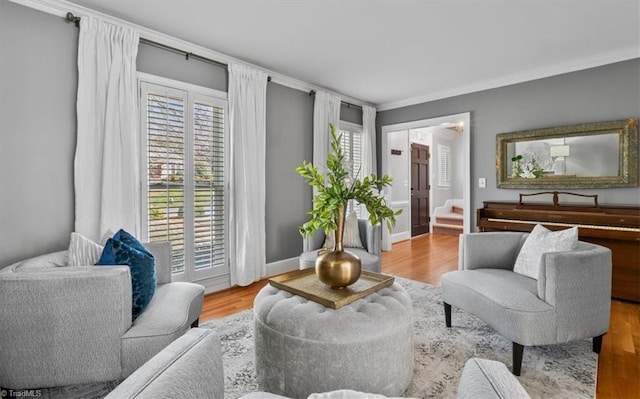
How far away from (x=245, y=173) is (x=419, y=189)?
4879mm

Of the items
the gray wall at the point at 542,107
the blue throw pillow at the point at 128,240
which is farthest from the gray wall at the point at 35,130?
the gray wall at the point at 542,107

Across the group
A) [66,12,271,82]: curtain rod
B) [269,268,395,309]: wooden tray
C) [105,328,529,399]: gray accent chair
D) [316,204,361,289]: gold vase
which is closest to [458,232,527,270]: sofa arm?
[269,268,395,309]: wooden tray

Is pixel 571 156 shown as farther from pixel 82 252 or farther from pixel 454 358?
pixel 82 252

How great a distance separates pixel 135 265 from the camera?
184 cm

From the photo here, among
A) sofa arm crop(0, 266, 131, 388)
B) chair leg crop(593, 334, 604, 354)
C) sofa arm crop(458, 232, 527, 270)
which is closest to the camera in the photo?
sofa arm crop(0, 266, 131, 388)

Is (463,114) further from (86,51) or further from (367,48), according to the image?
(86,51)

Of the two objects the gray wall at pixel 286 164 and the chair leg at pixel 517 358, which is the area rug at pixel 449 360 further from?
the gray wall at pixel 286 164

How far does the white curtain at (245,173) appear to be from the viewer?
11.6 ft

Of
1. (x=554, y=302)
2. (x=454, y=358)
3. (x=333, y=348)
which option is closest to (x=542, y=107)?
(x=554, y=302)

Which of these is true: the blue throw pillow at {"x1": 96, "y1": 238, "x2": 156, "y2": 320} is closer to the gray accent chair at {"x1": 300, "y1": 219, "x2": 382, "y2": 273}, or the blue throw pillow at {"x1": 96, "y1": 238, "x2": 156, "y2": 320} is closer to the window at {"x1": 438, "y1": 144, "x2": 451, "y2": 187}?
the gray accent chair at {"x1": 300, "y1": 219, "x2": 382, "y2": 273}

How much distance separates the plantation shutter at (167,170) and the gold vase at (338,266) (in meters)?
1.92

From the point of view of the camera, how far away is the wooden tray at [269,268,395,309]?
5.70ft

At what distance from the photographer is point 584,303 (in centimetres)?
193

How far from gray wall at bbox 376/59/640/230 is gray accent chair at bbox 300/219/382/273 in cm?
194
